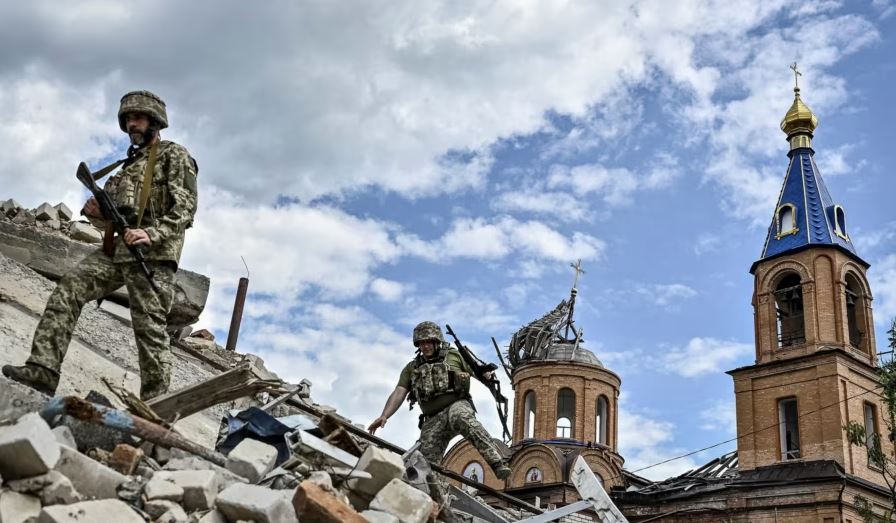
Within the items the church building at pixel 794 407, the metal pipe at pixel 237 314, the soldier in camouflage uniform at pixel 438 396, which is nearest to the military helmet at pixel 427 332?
the soldier in camouflage uniform at pixel 438 396

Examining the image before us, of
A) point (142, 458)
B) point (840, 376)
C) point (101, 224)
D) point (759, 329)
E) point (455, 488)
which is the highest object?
point (759, 329)

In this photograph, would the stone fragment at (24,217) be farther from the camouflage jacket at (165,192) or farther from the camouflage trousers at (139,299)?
the camouflage trousers at (139,299)

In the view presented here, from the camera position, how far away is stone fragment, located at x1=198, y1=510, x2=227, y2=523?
3795 mm

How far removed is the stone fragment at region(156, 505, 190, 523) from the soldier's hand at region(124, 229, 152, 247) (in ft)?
5.65

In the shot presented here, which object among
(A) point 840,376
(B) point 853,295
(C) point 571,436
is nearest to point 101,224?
(A) point 840,376

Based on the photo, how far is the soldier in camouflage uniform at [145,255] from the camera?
4930 mm

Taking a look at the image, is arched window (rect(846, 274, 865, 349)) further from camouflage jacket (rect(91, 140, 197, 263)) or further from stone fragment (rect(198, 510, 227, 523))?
stone fragment (rect(198, 510, 227, 523))

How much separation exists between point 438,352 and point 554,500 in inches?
1004

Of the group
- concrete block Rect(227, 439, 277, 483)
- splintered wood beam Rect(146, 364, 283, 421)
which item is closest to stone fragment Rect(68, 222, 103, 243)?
splintered wood beam Rect(146, 364, 283, 421)

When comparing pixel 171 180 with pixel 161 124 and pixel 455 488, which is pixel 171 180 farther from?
pixel 455 488

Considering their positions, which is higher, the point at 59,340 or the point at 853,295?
the point at 853,295

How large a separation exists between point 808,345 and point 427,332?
81.9ft

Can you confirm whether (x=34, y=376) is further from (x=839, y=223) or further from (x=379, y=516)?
(x=839, y=223)

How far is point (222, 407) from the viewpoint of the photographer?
22.3 feet
